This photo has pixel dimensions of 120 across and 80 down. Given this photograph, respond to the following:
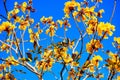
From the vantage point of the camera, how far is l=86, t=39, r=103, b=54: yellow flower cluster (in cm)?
→ 412

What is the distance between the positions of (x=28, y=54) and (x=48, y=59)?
0.48 m

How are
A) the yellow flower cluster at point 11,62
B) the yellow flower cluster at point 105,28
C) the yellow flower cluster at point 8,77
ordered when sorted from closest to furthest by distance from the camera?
the yellow flower cluster at point 105,28 → the yellow flower cluster at point 11,62 → the yellow flower cluster at point 8,77

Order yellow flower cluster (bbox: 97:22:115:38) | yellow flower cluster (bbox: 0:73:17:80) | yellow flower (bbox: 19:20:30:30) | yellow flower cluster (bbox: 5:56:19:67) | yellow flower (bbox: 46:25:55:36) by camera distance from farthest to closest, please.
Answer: yellow flower (bbox: 46:25:55:36)
yellow flower (bbox: 19:20:30:30)
yellow flower cluster (bbox: 0:73:17:80)
yellow flower cluster (bbox: 5:56:19:67)
yellow flower cluster (bbox: 97:22:115:38)

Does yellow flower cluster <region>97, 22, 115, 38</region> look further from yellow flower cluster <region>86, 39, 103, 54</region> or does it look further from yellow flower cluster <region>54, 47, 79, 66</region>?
yellow flower cluster <region>54, 47, 79, 66</region>

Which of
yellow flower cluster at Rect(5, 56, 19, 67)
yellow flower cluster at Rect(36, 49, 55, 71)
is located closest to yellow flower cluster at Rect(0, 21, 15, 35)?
yellow flower cluster at Rect(5, 56, 19, 67)

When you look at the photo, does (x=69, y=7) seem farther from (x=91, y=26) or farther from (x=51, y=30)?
(x=51, y=30)

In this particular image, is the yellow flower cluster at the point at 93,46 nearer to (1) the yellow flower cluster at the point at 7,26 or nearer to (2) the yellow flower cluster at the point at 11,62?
(2) the yellow flower cluster at the point at 11,62

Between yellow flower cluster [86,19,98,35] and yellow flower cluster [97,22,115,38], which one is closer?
yellow flower cluster [97,22,115,38]

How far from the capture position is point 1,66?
18.1 feet

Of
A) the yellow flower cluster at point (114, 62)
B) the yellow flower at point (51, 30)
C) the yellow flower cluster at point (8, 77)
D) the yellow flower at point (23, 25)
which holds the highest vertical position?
the yellow flower at point (51, 30)

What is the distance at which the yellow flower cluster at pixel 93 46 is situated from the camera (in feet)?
13.5

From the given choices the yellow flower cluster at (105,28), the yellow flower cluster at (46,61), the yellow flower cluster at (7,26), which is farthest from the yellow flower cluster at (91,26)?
the yellow flower cluster at (7,26)

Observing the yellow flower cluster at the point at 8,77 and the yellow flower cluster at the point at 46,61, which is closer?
the yellow flower cluster at the point at 46,61

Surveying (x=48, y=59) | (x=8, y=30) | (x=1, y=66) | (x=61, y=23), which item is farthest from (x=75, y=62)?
(x=61, y=23)
